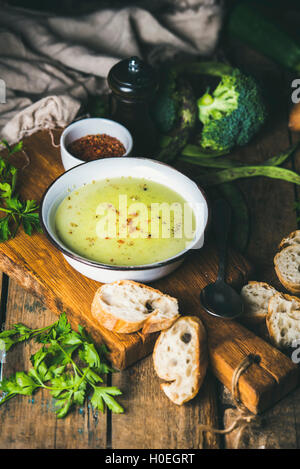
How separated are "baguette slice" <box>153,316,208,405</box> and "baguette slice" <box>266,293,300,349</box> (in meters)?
0.31

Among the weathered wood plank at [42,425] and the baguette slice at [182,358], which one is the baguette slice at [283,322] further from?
the weathered wood plank at [42,425]

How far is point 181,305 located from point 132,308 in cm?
24

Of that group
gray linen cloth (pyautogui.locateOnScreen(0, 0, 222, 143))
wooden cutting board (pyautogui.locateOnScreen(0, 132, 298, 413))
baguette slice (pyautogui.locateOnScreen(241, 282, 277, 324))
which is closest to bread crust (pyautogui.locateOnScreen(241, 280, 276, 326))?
baguette slice (pyautogui.locateOnScreen(241, 282, 277, 324))

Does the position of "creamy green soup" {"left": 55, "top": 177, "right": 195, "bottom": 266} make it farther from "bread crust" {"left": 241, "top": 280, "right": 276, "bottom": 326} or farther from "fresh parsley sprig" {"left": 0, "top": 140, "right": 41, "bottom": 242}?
"bread crust" {"left": 241, "top": 280, "right": 276, "bottom": 326}

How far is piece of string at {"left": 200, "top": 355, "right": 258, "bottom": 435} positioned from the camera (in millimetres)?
1836

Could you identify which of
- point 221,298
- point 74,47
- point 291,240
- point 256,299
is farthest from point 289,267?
point 74,47

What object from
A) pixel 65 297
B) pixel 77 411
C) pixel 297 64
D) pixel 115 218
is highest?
pixel 297 64

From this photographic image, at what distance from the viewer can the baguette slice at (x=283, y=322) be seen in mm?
2037

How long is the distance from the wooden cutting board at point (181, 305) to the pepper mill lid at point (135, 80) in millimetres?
642

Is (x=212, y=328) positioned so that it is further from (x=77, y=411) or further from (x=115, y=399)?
(x=77, y=411)

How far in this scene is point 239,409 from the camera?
75.1 inches

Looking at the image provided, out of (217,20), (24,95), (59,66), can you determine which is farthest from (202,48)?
(24,95)

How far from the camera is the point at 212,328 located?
202 centimetres
